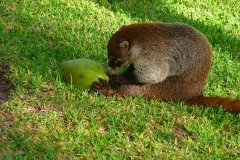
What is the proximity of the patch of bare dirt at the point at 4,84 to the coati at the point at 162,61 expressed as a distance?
1.05 metres

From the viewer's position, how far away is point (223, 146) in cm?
396

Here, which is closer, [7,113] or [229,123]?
[7,113]

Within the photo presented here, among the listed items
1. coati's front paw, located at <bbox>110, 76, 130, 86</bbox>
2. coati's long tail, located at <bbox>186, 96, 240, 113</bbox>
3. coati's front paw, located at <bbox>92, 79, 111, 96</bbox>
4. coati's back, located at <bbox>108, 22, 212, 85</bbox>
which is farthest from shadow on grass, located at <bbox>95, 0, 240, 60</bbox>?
coati's front paw, located at <bbox>92, 79, 111, 96</bbox>

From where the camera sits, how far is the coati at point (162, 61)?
466cm

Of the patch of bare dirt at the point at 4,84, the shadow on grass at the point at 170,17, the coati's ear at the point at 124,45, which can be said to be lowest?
the patch of bare dirt at the point at 4,84

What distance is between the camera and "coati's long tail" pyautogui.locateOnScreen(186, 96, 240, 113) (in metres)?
4.48

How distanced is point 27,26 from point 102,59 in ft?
4.55

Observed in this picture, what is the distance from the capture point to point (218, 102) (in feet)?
14.9

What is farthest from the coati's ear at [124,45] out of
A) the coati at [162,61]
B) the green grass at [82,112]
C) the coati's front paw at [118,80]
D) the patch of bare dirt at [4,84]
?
the patch of bare dirt at [4,84]

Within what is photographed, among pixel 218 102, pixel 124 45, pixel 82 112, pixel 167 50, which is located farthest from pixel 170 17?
pixel 82 112

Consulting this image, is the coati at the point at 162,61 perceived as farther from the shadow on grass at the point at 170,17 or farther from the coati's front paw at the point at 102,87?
the shadow on grass at the point at 170,17

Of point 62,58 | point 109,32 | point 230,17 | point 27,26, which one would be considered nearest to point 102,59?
point 62,58

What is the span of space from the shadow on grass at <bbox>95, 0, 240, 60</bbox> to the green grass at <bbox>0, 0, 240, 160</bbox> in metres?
0.12

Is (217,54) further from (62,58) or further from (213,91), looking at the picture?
(62,58)
